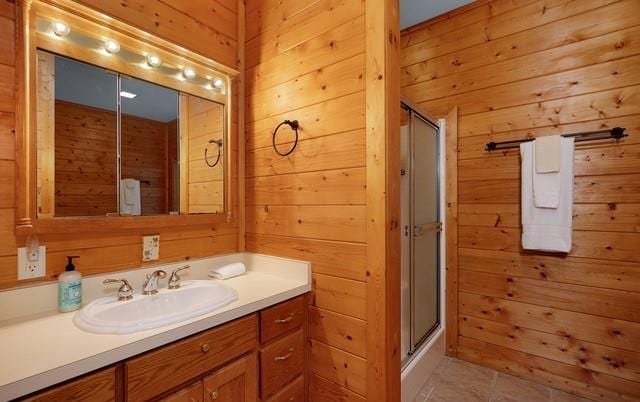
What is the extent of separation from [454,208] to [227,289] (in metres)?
1.86

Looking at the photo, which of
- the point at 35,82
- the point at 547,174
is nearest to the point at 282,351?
the point at 35,82

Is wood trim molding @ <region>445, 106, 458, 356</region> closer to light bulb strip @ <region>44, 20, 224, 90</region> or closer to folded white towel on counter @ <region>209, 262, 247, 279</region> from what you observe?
folded white towel on counter @ <region>209, 262, 247, 279</region>

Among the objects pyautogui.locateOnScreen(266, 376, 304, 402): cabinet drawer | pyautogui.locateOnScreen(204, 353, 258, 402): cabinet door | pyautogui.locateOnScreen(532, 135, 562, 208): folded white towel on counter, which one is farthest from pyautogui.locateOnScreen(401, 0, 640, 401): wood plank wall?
pyautogui.locateOnScreen(204, 353, 258, 402): cabinet door

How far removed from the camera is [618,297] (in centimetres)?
177

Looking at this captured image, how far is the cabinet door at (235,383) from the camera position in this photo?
105cm

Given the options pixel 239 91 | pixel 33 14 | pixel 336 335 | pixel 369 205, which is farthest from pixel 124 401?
pixel 239 91

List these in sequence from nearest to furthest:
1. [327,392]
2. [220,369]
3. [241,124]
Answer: [220,369]
[327,392]
[241,124]

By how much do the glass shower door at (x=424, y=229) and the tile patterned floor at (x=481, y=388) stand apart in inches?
11.1

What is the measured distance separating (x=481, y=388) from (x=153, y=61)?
2.77 metres

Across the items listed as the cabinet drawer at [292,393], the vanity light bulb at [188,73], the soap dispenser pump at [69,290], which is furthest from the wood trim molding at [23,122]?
the cabinet drawer at [292,393]

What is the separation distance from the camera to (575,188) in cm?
188

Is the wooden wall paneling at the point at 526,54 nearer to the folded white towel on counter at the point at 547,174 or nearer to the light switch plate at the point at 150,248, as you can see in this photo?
the folded white towel on counter at the point at 547,174

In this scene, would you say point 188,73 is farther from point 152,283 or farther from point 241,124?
point 152,283

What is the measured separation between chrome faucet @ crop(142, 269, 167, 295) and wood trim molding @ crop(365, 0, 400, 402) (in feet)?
3.14
